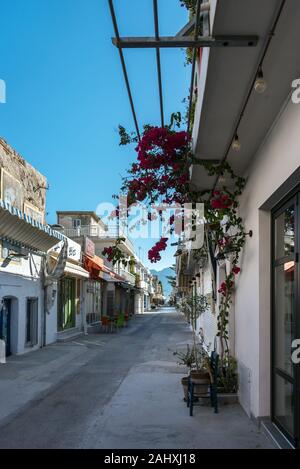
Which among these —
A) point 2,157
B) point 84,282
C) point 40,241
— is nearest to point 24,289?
point 40,241

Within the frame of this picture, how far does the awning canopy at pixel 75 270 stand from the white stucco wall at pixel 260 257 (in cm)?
1317

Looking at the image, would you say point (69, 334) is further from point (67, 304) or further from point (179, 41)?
point (179, 41)

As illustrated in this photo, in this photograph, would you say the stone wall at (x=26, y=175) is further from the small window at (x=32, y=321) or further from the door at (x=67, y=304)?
the door at (x=67, y=304)

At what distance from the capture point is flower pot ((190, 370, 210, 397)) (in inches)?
289

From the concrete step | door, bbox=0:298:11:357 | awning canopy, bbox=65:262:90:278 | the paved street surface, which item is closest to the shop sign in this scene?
awning canopy, bbox=65:262:90:278

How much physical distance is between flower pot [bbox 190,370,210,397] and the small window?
417 inches

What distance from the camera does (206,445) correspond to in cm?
558

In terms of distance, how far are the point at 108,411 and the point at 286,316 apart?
330cm

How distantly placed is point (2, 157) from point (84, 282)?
462 inches

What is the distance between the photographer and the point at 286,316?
219 inches

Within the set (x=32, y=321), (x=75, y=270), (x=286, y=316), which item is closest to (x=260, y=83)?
(x=286, y=316)

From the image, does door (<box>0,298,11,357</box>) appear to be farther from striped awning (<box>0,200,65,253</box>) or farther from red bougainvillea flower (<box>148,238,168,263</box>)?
red bougainvillea flower (<box>148,238,168,263</box>)

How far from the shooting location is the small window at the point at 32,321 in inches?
667

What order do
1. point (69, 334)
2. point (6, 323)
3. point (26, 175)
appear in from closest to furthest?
point (6, 323)
point (26, 175)
point (69, 334)
